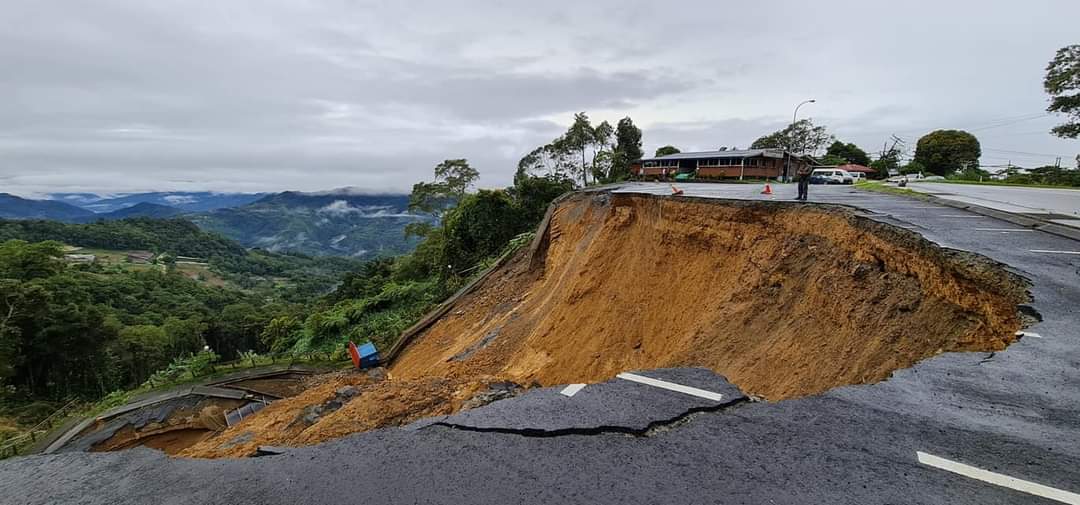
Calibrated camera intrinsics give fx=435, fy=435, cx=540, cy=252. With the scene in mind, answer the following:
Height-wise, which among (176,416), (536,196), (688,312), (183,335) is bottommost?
(183,335)

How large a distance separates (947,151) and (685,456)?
6032cm

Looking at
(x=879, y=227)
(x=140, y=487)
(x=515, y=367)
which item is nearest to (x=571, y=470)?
(x=140, y=487)

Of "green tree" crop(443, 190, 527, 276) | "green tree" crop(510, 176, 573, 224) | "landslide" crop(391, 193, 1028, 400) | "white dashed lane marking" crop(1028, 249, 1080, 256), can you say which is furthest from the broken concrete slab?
"green tree" crop(510, 176, 573, 224)

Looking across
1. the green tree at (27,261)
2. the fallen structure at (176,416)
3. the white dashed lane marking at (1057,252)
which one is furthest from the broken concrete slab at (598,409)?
the green tree at (27,261)

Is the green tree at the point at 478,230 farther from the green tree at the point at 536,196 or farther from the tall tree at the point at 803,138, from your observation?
the tall tree at the point at 803,138

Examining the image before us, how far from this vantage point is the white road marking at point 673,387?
3.32 meters

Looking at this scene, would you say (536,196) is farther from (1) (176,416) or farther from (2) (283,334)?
(1) (176,416)

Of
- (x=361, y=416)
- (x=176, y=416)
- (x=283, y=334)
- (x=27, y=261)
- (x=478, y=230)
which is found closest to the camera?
(x=361, y=416)

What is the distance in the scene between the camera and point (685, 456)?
2557mm

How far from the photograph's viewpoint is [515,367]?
10.4 metres

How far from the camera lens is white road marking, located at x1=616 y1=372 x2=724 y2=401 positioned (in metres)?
3.32

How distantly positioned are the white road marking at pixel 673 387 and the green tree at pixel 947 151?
188ft

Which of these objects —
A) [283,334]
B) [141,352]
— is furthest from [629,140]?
[141,352]

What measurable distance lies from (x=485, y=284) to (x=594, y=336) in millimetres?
6778
